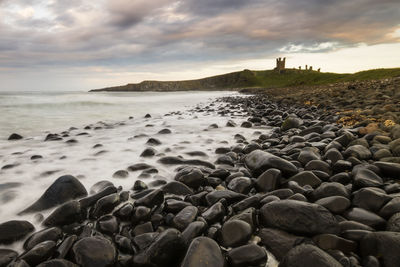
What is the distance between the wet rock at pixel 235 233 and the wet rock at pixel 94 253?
84cm

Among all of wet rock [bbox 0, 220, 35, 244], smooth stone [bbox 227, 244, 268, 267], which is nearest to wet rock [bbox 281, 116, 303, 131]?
smooth stone [bbox 227, 244, 268, 267]

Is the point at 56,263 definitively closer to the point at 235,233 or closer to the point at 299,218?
the point at 235,233

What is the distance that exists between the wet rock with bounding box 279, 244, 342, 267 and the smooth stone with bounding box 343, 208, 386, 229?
67 cm

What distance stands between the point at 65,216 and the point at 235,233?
1.56 meters

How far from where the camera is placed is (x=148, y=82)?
145 meters

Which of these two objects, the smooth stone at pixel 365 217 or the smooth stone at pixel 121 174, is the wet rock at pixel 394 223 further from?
the smooth stone at pixel 121 174

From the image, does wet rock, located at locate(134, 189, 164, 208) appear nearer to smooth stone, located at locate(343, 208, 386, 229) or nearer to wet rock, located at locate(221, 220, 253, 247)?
wet rock, located at locate(221, 220, 253, 247)

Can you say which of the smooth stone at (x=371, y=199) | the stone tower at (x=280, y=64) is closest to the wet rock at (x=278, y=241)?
the smooth stone at (x=371, y=199)

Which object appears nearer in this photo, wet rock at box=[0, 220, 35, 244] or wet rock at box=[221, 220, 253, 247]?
wet rock at box=[221, 220, 253, 247]

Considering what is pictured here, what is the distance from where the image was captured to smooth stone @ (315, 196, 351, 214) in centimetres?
214

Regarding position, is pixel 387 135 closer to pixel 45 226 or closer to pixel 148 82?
pixel 45 226

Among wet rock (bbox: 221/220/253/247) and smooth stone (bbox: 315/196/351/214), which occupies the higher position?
smooth stone (bbox: 315/196/351/214)

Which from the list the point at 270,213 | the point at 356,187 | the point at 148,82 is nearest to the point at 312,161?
the point at 356,187

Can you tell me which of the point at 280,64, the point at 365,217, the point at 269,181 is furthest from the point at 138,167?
the point at 280,64
